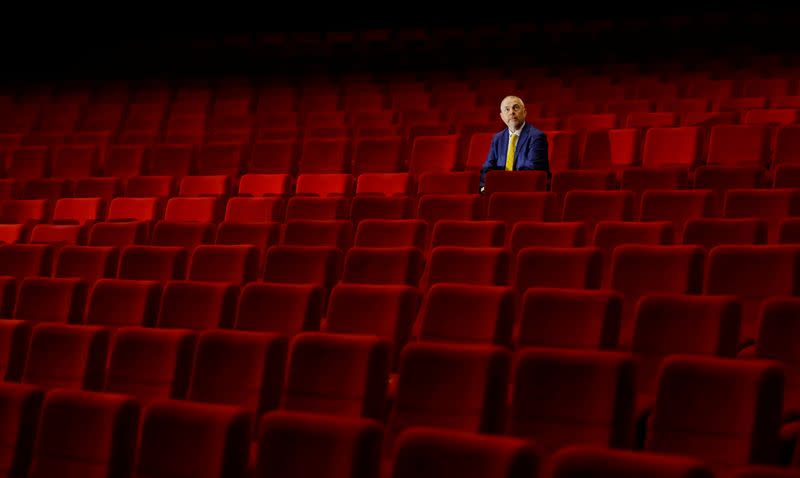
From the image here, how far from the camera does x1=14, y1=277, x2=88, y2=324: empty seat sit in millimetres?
937

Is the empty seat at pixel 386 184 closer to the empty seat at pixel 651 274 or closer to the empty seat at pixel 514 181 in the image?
the empty seat at pixel 514 181

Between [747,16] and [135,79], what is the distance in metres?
1.65

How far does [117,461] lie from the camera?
58cm

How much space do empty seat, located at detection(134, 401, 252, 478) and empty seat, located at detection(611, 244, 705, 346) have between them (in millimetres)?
397

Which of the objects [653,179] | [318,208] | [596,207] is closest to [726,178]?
[653,179]

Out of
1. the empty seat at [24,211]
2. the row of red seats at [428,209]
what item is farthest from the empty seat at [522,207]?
the empty seat at [24,211]

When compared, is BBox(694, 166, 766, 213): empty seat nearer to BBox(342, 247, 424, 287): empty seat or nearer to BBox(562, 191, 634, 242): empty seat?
BBox(562, 191, 634, 242): empty seat

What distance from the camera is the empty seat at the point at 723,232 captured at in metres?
0.89

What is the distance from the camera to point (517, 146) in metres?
1.26

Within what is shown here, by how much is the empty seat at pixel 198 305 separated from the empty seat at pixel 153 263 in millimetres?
159

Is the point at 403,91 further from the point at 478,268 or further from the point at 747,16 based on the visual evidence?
the point at 478,268

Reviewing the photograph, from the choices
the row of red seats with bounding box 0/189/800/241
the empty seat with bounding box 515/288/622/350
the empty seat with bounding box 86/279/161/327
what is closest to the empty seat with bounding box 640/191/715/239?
the row of red seats with bounding box 0/189/800/241

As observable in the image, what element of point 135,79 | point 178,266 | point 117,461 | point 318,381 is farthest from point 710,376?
point 135,79

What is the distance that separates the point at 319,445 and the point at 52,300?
565 millimetres
